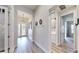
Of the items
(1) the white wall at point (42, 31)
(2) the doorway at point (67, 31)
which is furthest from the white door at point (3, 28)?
(2) the doorway at point (67, 31)

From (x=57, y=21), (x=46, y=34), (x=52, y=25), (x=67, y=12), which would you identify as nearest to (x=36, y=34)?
(x=46, y=34)

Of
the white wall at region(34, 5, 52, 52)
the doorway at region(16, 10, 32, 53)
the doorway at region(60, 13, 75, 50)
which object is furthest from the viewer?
the white wall at region(34, 5, 52, 52)

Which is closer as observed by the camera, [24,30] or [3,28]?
[3,28]

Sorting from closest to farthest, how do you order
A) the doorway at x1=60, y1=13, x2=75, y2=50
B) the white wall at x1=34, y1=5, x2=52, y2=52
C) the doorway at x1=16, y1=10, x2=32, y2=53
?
1. the doorway at x1=60, y1=13, x2=75, y2=50
2. the doorway at x1=16, y1=10, x2=32, y2=53
3. the white wall at x1=34, y1=5, x2=52, y2=52

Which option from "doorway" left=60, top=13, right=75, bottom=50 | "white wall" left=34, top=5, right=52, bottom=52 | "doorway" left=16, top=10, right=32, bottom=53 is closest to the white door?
"doorway" left=16, top=10, right=32, bottom=53

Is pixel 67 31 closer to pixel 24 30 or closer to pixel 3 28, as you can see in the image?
pixel 24 30

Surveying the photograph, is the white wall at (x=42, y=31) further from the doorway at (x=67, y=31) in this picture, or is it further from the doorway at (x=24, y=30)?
the doorway at (x=67, y=31)

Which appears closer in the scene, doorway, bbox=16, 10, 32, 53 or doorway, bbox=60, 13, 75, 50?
doorway, bbox=60, 13, 75, 50

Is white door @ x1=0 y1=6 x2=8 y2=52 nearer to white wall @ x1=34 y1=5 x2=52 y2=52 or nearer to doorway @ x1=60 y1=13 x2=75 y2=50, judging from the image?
white wall @ x1=34 y1=5 x2=52 y2=52

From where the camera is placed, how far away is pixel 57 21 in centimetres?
156

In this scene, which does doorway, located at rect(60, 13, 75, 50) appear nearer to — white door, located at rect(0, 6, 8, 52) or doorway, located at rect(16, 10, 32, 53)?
doorway, located at rect(16, 10, 32, 53)

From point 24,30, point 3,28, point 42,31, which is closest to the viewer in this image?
point 3,28

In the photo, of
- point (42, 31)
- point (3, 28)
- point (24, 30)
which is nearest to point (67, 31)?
point (42, 31)
